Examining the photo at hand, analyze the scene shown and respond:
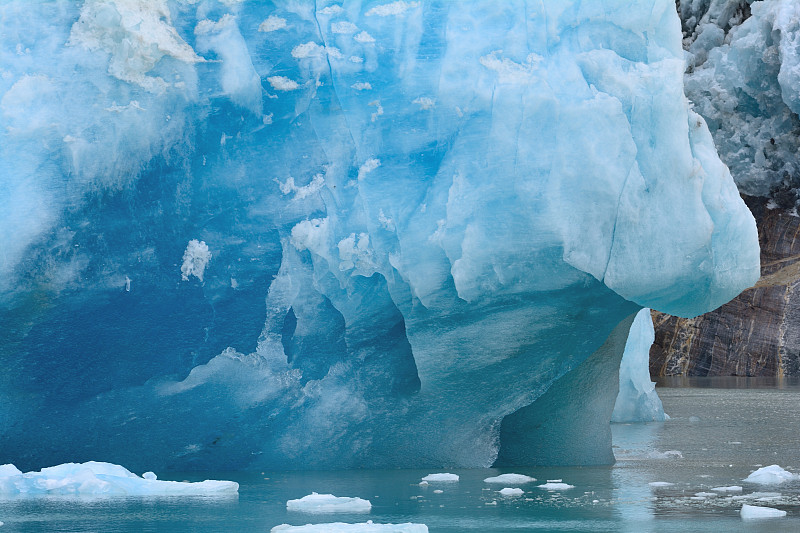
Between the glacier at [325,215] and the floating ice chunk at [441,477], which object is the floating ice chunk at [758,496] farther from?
the floating ice chunk at [441,477]

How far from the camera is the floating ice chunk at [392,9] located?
662 cm

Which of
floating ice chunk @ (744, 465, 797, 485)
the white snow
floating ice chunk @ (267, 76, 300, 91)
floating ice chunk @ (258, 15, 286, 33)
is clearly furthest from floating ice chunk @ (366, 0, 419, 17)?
floating ice chunk @ (744, 465, 797, 485)

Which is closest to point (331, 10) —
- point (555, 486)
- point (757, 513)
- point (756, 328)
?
point (555, 486)

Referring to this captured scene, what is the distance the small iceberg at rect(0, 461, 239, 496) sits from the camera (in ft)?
18.9

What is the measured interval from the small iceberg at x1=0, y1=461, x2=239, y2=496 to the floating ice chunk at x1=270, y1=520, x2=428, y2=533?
5.29ft

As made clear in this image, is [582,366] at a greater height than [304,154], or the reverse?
[304,154]

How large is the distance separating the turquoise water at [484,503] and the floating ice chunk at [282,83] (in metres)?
2.50

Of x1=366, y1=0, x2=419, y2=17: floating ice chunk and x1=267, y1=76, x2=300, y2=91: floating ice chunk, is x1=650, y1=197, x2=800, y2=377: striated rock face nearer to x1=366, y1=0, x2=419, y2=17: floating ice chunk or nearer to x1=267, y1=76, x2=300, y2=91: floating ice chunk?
x1=366, y1=0, x2=419, y2=17: floating ice chunk

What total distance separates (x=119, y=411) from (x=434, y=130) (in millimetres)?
2725

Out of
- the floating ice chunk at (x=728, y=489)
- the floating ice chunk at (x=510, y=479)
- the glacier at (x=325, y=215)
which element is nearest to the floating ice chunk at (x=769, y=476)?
the floating ice chunk at (x=728, y=489)

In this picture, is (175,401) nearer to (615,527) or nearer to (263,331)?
(263,331)

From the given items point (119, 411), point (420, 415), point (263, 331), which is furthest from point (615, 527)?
Result: point (119, 411)

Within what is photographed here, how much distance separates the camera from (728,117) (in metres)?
25.5

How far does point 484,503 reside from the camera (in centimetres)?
522
